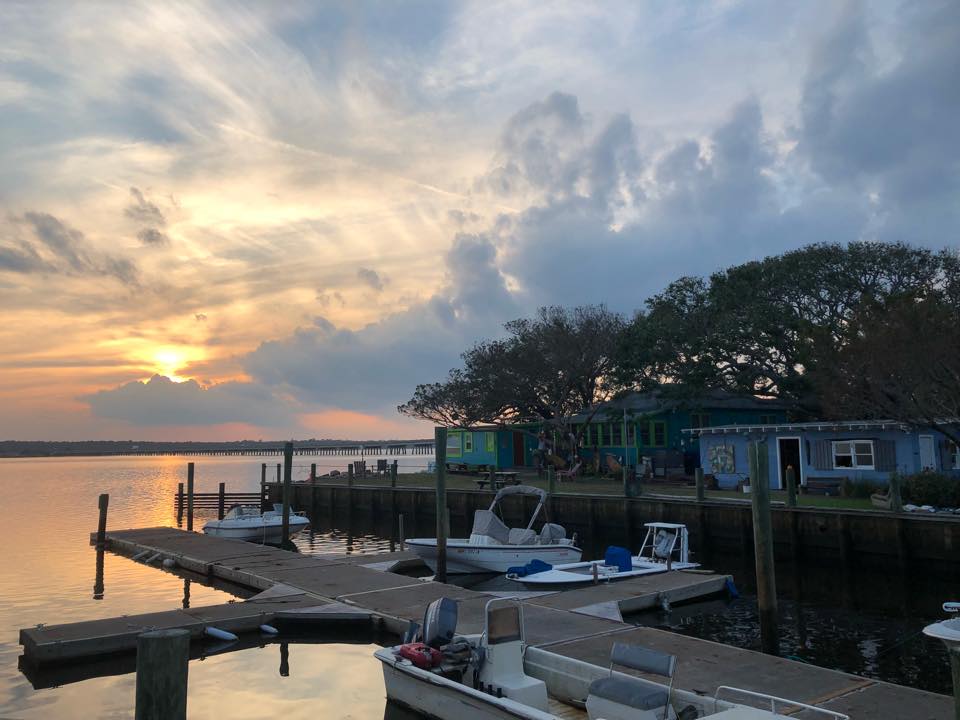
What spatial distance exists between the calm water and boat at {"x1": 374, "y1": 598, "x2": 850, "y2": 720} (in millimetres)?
1410

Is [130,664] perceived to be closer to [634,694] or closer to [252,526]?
[634,694]

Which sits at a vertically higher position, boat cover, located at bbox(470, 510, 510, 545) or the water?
boat cover, located at bbox(470, 510, 510, 545)

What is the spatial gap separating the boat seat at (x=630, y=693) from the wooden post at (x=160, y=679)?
4386 millimetres

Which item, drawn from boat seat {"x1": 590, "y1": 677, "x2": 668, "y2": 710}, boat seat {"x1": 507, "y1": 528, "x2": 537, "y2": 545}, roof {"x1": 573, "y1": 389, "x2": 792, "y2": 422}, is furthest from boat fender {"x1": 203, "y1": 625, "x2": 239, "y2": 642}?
roof {"x1": 573, "y1": 389, "x2": 792, "y2": 422}

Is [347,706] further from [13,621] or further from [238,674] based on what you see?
[13,621]

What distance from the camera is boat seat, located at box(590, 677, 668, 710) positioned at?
8.01 meters

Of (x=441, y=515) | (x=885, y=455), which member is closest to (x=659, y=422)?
(x=885, y=455)

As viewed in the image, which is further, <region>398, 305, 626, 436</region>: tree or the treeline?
<region>398, 305, 626, 436</region>: tree

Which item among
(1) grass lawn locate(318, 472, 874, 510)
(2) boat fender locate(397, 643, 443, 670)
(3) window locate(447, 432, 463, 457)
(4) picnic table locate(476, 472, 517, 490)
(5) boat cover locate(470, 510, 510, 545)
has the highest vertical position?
(3) window locate(447, 432, 463, 457)

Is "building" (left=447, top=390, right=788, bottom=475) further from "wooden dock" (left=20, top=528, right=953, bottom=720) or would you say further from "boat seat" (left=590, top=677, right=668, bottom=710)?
"boat seat" (left=590, top=677, right=668, bottom=710)

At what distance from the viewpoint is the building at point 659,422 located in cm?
4222

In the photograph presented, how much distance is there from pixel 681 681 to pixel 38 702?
968 cm

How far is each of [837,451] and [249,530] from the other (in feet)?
81.3

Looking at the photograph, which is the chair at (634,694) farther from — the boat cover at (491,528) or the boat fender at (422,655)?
the boat cover at (491,528)
